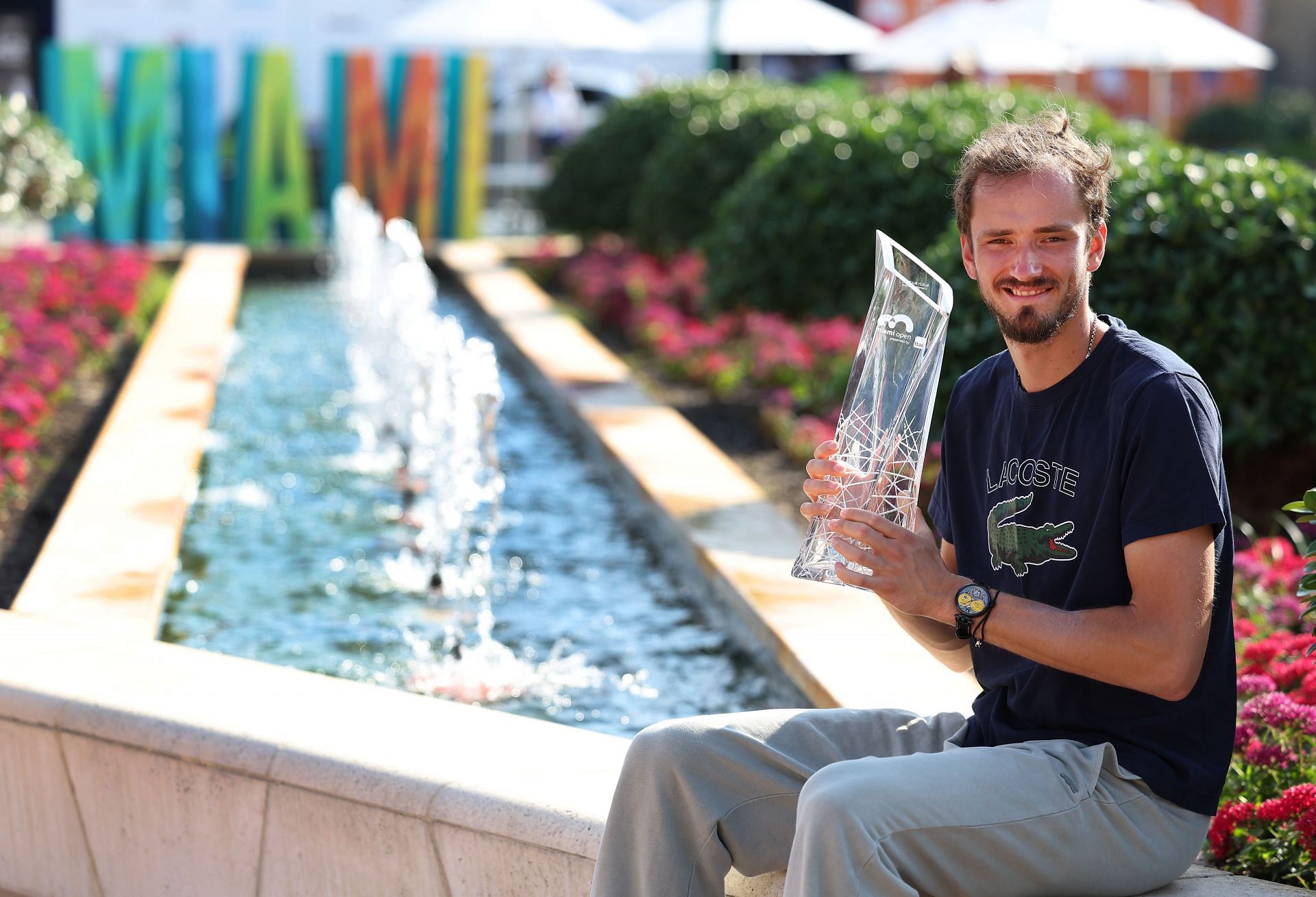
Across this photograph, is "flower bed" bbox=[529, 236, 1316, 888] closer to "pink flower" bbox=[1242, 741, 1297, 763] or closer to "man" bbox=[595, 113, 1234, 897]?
"pink flower" bbox=[1242, 741, 1297, 763]

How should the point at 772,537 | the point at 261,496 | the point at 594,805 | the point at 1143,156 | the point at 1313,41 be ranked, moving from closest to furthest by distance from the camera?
the point at 594,805 → the point at 772,537 → the point at 1143,156 → the point at 261,496 → the point at 1313,41

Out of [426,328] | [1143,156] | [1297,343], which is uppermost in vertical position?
[1143,156]

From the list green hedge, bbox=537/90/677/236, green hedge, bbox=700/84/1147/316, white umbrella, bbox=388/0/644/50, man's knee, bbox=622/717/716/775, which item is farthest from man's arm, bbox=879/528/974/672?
white umbrella, bbox=388/0/644/50

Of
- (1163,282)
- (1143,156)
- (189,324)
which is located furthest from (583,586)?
(189,324)

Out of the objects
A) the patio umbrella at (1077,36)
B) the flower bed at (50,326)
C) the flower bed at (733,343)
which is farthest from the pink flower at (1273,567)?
the patio umbrella at (1077,36)

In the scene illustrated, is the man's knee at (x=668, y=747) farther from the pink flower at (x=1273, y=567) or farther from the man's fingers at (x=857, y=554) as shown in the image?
the pink flower at (x=1273, y=567)

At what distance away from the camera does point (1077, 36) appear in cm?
1387

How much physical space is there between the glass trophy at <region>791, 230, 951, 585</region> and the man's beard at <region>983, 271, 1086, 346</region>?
10cm

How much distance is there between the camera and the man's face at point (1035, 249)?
7.82 ft

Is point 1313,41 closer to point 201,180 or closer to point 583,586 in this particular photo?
point 201,180

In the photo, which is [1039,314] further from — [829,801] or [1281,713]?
[1281,713]

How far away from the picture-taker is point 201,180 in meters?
15.8

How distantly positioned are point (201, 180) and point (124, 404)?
9.04 metres

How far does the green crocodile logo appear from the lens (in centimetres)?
242
